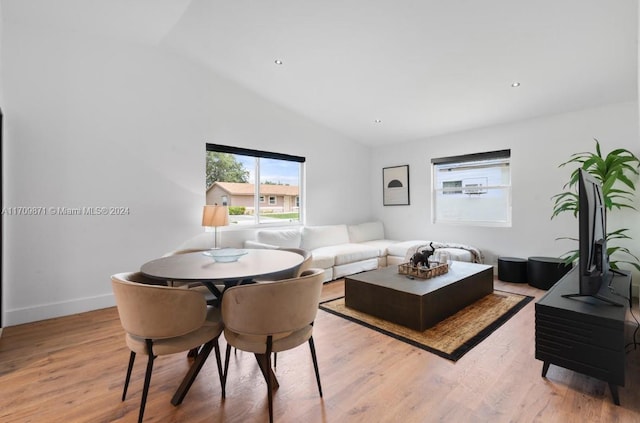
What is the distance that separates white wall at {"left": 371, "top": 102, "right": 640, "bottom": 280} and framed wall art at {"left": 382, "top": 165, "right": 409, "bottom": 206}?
329mm

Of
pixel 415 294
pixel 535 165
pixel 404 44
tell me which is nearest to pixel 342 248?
pixel 415 294

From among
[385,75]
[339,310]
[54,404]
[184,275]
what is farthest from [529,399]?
A: [385,75]

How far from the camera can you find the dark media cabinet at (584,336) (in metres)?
1.65

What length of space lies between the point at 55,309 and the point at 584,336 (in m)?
4.48

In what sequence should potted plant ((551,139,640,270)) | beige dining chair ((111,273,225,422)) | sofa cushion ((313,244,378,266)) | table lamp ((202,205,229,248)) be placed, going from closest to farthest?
1. beige dining chair ((111,273,225,422))
2. potted plant ((551,139,640,270))
3. table lamp ((202,205,229,248))
4. sofa cushion ((313,244,378,266))

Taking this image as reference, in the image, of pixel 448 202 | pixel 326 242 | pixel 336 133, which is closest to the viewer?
pixel 326 242

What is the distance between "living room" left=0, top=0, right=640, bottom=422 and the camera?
114 inches

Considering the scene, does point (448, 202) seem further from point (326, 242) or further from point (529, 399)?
point (529, 399)

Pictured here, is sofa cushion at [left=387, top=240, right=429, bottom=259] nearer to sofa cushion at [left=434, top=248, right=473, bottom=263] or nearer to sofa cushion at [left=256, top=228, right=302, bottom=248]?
sofa cushion at [left=434, top=248, right=473, bottom=263]

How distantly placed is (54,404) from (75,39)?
3.43 m

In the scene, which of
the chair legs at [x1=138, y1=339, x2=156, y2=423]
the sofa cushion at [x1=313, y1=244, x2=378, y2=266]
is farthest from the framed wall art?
the chair legs at [x1=138, y1=339, x2=156, y2=423]

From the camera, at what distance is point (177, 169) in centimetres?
380

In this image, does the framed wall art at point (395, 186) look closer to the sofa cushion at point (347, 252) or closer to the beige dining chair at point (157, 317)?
the sofa cushion at point (347, 252)

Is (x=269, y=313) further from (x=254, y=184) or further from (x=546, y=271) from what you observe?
(x=546, y=271)
